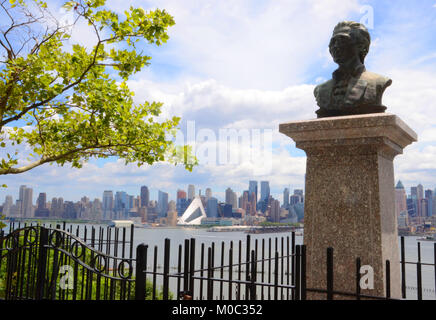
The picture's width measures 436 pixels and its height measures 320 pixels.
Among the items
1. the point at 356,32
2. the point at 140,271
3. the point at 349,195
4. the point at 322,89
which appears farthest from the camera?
the point at 322,89

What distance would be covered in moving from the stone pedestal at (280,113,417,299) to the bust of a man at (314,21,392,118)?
510 millimetres

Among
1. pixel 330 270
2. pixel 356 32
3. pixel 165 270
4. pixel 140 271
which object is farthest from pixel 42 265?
pixel 356 32

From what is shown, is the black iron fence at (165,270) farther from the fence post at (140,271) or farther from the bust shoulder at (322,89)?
the bust shoulder at (322,89)

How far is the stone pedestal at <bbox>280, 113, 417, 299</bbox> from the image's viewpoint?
4797 millimetres

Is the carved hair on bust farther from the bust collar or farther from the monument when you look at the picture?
the bust collar

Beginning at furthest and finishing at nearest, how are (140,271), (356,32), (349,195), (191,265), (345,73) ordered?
1. (345,73)
2. (356,32)
3. (349,195)
4. (140,271)
5. (191,265)

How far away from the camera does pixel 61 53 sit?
8.52 metres

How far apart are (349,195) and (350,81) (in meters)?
1.65

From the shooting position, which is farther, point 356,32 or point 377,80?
point 356,32

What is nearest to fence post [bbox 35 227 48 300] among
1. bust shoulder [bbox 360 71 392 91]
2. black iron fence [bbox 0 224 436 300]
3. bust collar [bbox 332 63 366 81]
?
black iron fence [bbox 0 224 436 300]

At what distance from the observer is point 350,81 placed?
550 centimetres

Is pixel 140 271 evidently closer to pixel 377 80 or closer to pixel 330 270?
pixel 330 270
